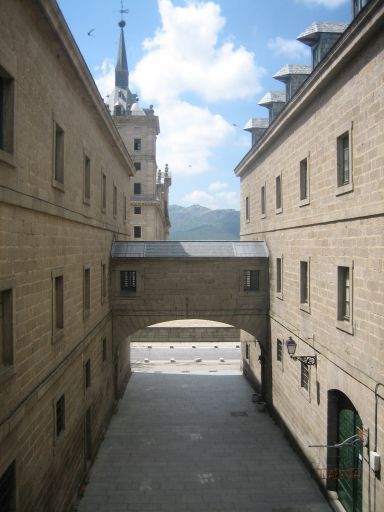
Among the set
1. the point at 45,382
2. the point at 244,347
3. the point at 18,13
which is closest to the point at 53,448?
the point at 45,382

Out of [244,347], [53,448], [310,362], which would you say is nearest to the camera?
[53,448]

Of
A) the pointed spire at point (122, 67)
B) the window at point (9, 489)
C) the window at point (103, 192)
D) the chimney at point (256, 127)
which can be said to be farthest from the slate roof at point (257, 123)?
the pointed spire at point (122, 67)

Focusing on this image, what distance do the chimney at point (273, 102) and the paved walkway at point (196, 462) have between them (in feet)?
46.8

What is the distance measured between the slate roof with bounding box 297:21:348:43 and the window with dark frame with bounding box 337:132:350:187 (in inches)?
171

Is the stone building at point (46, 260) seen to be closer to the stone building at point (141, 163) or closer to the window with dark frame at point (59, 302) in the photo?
the window with dark frame at point (59, 302)

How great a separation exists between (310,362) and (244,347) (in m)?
12.7

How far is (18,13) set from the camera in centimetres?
820

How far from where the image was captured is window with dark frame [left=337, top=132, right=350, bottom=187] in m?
11.7

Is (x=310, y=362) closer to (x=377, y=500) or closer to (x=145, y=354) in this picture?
(x=377, y=500)

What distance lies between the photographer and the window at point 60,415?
11398mm

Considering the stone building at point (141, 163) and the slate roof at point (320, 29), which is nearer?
the slate roof at point (320, 29)

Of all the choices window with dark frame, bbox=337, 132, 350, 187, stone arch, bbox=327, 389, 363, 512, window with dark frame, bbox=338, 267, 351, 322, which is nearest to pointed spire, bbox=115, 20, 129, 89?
window with dark frame, bbox=337, 132, 350, 187

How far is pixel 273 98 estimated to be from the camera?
2119 centimetres

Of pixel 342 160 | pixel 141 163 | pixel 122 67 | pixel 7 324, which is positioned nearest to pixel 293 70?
pixel 342 160
